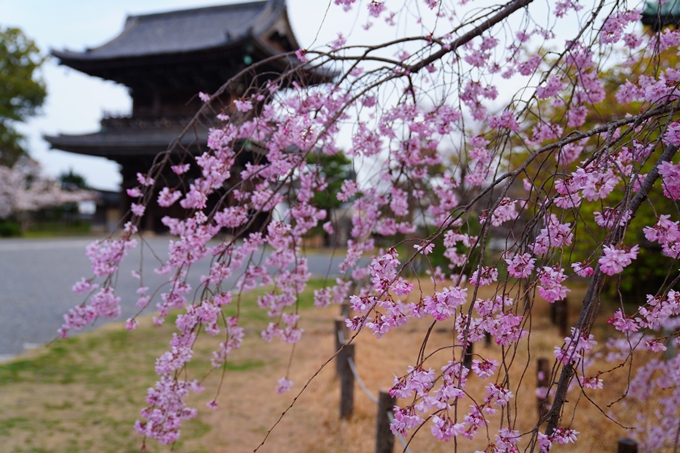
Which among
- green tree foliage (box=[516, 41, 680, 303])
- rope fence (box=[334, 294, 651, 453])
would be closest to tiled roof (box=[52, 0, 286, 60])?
green tree foliage (box=[516, 41, 680, 303])

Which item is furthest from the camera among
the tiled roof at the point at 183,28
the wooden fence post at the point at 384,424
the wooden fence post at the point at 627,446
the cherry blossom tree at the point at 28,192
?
the cherry blossom tree at the point at 28,192

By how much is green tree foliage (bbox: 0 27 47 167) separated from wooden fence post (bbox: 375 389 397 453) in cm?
2297

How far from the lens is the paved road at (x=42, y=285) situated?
578cm

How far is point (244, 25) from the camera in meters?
12.9

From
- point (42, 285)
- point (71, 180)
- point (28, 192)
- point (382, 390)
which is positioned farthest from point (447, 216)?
point (71, 180)

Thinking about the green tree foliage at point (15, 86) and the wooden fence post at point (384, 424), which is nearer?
the wooden fence post at point (384, 424)

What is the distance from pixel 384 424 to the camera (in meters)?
2.60

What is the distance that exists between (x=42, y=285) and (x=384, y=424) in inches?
310

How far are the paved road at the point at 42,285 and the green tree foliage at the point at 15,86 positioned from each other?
9.91 m

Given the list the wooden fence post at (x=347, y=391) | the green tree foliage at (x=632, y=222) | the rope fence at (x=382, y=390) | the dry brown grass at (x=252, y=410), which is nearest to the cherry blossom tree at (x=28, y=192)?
the dry brown grass at (x=252, y=410)

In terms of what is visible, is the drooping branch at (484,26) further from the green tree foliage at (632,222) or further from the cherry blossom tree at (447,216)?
the green tree foliage at (632,222)

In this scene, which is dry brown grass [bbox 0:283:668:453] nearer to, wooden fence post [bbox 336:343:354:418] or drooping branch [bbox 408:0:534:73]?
wooden fence post [bbox 336:343:354:418]

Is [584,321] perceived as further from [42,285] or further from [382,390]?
[42,285]

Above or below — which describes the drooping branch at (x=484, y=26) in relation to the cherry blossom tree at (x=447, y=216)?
above
